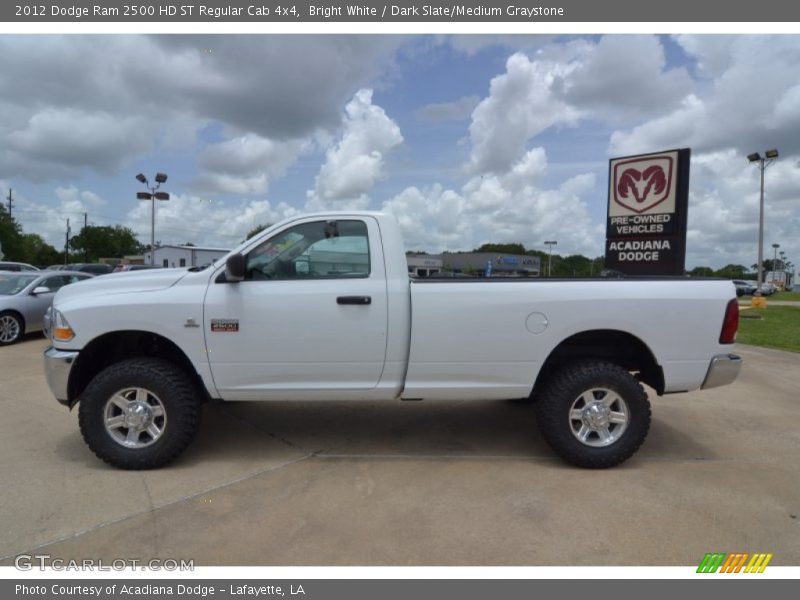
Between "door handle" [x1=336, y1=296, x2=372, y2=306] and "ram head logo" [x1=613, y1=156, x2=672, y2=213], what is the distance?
20.6 feet

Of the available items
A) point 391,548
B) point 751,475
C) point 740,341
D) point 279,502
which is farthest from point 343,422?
point 740,341

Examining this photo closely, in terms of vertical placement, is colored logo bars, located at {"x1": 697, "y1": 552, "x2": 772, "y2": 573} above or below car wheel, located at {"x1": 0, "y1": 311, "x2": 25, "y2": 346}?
below

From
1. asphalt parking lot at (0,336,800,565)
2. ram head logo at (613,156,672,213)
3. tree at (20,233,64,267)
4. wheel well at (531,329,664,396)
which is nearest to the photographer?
asphalt parking lot at (0,336,800,565)

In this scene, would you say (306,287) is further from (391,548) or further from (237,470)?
(391,548)

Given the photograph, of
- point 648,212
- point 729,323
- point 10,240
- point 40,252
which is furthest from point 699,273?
point 40,252

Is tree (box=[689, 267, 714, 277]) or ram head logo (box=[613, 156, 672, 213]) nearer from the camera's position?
tree (box=[689, 267, 714, 277])

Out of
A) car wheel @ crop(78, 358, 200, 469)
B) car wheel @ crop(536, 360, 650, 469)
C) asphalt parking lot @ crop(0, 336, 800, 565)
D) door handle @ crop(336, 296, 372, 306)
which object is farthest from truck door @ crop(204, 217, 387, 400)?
car wheel @ crop(536, 360, 650, 469)

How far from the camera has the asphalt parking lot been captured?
2.92m

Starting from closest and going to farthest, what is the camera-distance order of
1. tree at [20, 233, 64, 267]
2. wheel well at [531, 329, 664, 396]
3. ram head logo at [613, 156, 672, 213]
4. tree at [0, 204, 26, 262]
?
wheel well at [531, 329, 664, 396]
ram head logo at [613, 156, 672, 213]
tree at [0, 204, 26, 262]
tree at [20, 233, 64, 267]

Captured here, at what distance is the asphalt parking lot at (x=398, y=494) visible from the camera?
2.92 metres

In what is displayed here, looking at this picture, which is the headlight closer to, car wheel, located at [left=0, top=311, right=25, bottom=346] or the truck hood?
the truck hood

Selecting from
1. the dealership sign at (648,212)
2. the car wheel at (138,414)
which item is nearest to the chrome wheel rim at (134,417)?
the car wheel at (138,414)

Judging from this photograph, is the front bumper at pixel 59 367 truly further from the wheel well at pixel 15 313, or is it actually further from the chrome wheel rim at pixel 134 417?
the wheel well at pixel 15 313

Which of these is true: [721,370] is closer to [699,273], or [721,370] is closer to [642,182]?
[642,182]
